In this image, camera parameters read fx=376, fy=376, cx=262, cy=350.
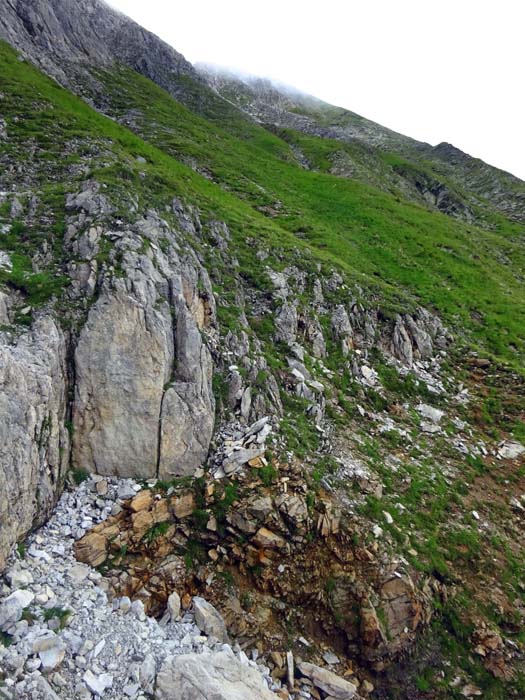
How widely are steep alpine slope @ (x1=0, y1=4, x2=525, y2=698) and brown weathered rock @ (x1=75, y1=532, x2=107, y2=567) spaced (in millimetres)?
67

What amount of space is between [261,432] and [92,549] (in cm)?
697

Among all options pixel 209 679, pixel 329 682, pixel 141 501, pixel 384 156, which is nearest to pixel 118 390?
pixel 141 501

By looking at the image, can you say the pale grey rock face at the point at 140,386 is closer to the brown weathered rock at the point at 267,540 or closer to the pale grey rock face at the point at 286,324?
the brown weathered rock at the point at 267,540

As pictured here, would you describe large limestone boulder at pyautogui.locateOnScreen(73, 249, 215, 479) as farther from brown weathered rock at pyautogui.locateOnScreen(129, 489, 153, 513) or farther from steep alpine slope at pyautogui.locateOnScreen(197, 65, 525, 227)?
steep alpine slope at pyautogui.locateOnScreen(197, 65, 525, 227)

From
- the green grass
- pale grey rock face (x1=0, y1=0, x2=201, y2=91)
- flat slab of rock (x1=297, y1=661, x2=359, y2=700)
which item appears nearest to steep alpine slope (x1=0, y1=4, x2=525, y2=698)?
flat slab of rock (x1=297, y1=661, x2=359, y2=700)

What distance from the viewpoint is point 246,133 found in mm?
82938

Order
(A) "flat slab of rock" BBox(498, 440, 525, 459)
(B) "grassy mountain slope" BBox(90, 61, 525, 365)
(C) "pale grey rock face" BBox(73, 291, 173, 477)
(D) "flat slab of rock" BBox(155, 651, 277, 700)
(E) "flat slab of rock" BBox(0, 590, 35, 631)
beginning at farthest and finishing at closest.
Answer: (B) "grassy mountain slope" BBox(90, 61, 525, 365) → (A) "flat slab of rock" BBox(498, 440, 525, 459) → (C) "pale grey rock face" BBox(73, 291, 173, 477) → (D) "flat slab of rock" BBox(155, 651, 277, 700) → (E) "flat slab of rock" BBox(0, 590, 35, 631)

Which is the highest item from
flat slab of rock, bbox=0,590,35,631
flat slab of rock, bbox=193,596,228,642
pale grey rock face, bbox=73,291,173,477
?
pale grey rock face, bbox=73,291,173,477

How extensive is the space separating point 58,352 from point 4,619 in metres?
8.03

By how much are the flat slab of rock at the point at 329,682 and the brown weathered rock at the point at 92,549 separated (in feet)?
22.4

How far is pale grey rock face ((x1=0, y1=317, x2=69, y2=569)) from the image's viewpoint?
10430 millimetres

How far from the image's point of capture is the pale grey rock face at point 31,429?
10430 mm

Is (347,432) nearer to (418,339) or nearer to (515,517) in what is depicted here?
(515,517)

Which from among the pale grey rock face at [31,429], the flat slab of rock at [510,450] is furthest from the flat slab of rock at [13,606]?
the flat slab of rock at [510,450]
